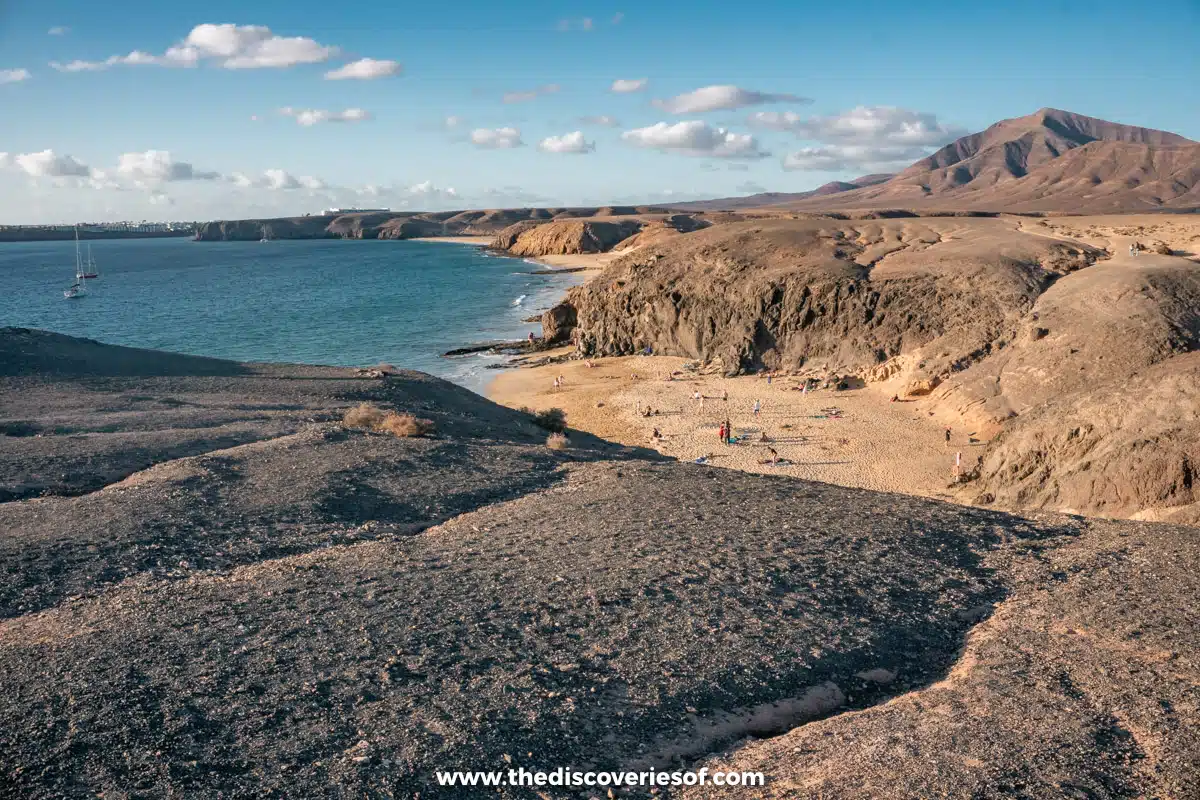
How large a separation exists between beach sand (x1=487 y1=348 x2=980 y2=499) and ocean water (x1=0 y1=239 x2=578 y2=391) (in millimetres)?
6853

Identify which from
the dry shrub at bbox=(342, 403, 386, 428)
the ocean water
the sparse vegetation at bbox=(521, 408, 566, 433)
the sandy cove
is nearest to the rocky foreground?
the dry shrub at bbox=(342, 403, 386, 428)

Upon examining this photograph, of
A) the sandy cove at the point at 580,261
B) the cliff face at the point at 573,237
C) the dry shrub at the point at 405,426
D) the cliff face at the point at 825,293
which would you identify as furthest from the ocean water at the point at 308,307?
the dry shrub at the point at 405,426

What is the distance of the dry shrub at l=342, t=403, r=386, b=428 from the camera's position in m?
20.8

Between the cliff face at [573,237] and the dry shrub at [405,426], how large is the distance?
11381 centimetres

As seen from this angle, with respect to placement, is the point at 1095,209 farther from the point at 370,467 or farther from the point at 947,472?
the point at 370,467

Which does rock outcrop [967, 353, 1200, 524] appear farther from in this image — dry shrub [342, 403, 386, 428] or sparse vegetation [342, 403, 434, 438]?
dry shrub [342, 403, 386, 428]

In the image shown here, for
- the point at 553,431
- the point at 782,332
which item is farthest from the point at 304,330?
the point at 553,431

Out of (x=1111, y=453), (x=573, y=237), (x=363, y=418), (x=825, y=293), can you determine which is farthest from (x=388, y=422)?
(x=573, y=237)

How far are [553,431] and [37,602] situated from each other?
17.7 metres

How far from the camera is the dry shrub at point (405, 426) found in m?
19.8

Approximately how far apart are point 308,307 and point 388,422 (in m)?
64.5

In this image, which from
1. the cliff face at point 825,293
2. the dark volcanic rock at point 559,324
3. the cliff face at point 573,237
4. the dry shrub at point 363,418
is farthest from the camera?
the cliff face at point 573,237

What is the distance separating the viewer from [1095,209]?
132000 mm

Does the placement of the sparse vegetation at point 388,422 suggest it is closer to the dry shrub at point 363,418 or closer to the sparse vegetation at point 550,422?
the dry shrub at point 363,418
